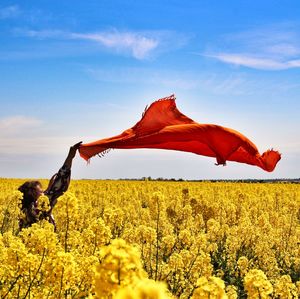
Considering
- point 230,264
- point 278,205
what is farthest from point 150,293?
point 278,205

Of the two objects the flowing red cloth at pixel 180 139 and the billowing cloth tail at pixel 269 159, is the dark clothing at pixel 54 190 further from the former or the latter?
the billowing cloth tail at pixel 269 159

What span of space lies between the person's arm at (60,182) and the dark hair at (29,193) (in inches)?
16.9

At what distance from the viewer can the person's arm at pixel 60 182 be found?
8.98 metres

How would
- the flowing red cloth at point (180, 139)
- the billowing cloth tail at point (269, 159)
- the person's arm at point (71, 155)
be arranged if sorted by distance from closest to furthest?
the person's arm at point (71, 155) → the flowing red cloth at point (180, 139) → the billowing cloth tail at point (269, 159)

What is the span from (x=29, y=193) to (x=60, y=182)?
695 millimetres

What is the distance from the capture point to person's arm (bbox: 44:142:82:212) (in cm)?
898

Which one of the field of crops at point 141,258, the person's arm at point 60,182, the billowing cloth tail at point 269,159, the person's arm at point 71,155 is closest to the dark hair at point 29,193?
the field of crops at point 141,258

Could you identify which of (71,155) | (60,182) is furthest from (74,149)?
(60,182)

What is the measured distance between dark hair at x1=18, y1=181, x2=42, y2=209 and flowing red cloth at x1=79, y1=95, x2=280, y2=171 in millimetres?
1251

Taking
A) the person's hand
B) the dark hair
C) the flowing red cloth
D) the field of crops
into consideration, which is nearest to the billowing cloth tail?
the flowing red cloth

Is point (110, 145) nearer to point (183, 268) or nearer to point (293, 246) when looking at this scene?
point (183, 268)

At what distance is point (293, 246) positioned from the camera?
10.8 m

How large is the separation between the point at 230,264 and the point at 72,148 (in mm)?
3482

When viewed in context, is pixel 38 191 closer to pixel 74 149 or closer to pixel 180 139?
pixel 74 149
